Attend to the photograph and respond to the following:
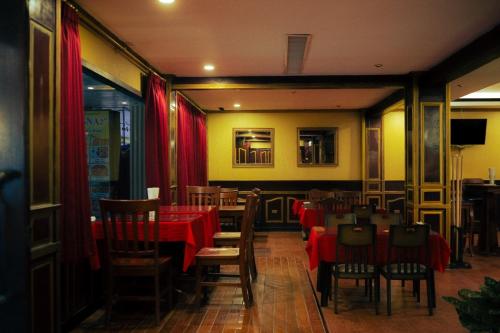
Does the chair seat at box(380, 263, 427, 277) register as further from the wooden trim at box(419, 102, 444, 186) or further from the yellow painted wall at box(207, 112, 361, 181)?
the yellow painted wall at box(207, 112, 361, 181)

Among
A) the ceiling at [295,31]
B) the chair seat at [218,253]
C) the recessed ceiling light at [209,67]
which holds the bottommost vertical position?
the chair seat at [218,253]

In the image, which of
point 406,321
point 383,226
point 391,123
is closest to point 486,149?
point 391,123

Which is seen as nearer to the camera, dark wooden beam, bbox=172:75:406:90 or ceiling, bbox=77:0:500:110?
ceiling, bbox=77:0:500:110

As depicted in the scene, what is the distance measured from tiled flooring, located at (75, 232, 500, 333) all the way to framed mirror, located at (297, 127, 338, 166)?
5.07m

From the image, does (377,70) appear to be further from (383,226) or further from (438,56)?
(383,226)

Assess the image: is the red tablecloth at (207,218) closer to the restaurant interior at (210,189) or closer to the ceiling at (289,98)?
the restaurant interior at (210,189)

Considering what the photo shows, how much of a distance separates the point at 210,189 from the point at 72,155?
2.82 m

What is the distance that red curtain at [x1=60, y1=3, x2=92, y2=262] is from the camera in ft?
10.6

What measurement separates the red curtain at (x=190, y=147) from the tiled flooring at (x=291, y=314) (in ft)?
8.44

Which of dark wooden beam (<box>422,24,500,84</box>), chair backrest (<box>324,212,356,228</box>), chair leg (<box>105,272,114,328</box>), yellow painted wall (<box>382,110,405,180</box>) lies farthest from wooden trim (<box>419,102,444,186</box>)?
chair leg (<box>105,272,114,328</box>)

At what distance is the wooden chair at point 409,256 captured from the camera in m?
3.86

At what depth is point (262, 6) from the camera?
378 centimetres

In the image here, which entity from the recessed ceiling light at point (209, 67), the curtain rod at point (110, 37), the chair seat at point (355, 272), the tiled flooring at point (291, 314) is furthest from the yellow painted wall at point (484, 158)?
the curtain rod at point (110, 37)

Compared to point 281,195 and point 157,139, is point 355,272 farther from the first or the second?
point 281,195
